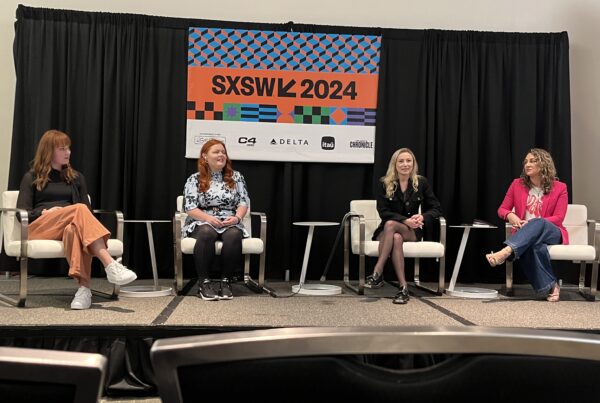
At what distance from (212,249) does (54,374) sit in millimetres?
3266

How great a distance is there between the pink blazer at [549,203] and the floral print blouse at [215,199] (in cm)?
185

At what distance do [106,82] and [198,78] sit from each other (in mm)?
717

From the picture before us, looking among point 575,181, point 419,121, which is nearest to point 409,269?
point 419,121

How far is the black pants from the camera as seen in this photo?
144 inches

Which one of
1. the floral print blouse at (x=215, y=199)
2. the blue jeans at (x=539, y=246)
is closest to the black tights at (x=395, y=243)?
the blue jeans at (x=539, y=246)

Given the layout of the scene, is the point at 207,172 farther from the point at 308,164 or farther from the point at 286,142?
the point at 308,164

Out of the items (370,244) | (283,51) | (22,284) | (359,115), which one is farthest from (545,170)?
(22,284)

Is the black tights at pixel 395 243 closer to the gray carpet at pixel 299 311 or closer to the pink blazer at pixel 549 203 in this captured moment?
the gray carpet at pixel 299 311

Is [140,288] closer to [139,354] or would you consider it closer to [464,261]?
[139,354]

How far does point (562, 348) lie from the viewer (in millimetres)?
503

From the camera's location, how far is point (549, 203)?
406cm

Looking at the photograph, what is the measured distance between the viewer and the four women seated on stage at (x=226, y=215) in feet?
10.9

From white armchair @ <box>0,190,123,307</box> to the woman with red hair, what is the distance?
0.48m

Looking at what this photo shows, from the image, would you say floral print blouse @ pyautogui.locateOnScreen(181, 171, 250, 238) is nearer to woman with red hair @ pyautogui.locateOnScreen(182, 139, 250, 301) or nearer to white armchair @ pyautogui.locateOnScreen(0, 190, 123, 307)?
woman with red hair @ pyautogui.locateOnScreen(182, 139, 250, 301)
